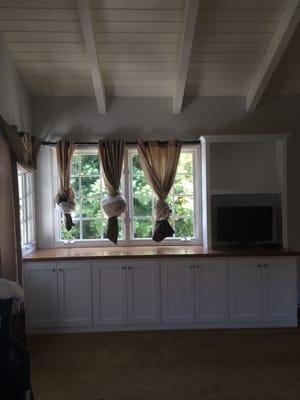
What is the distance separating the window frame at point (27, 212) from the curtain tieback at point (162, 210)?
4.86 feet

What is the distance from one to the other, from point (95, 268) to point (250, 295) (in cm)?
168

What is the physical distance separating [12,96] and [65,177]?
3.48 ft

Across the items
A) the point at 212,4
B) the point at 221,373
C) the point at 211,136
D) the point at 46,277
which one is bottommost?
the point at 221,373

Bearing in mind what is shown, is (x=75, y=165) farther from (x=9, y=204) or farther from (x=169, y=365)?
(x=169, y=365)

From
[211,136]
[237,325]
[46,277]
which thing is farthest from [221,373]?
[211,136]

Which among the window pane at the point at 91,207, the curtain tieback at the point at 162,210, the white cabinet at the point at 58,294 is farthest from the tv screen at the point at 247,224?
the white cabinet at the point at 58,294

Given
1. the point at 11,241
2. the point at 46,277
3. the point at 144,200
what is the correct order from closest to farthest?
the point at 11,241, the point at 46,277, the point at 144,200

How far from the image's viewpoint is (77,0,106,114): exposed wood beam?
9.89 feet

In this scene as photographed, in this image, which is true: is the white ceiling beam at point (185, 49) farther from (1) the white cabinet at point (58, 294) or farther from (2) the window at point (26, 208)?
(1) the white cabinet at point (58, 294)

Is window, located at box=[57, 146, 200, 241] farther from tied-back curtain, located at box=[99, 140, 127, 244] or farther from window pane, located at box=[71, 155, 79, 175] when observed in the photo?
tied-back curtain, located at box=[99, 140, 127, 244]

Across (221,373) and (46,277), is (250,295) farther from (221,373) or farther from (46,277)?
(46,277)

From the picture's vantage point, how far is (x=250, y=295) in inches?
156

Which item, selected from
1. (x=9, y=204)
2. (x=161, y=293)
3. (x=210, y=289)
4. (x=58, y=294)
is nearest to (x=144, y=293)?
(x=161, y=293)

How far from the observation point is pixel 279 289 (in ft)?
13.0
